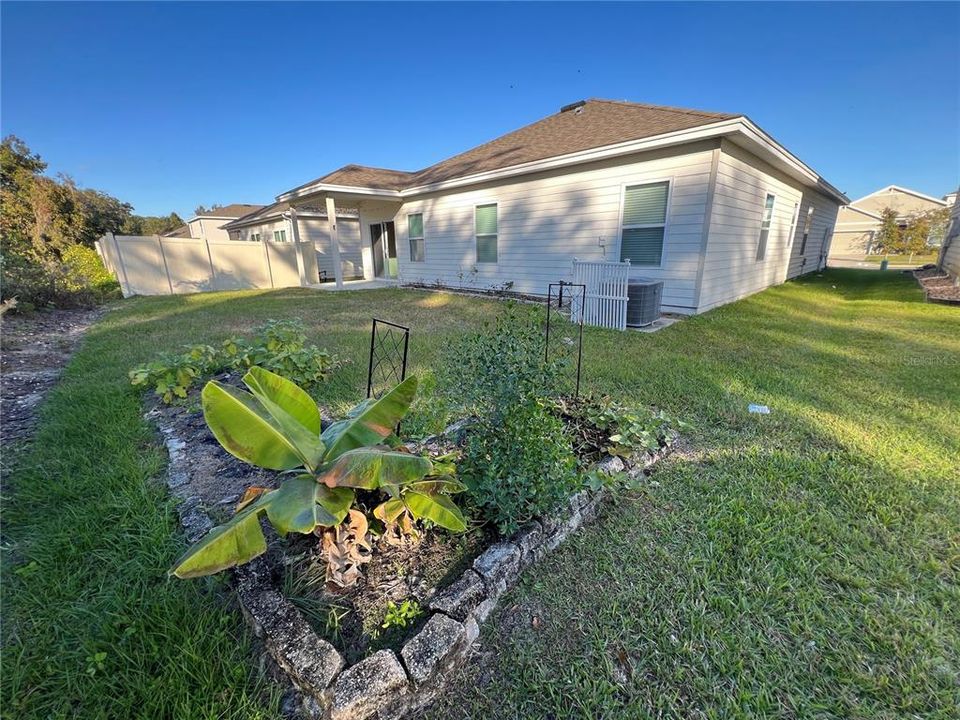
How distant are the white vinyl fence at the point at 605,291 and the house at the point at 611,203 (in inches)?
65.8

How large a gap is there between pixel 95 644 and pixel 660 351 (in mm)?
5634

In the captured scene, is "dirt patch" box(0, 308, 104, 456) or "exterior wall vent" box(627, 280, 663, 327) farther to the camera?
"exterior wall vent" box(627, 280, 663, 327)

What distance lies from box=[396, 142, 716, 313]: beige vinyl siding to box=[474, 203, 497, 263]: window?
0.15 metres

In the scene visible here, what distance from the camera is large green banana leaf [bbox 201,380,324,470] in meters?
1.42

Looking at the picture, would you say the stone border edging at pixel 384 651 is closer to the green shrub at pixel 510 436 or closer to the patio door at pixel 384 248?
the green shrub at pixel 510 436

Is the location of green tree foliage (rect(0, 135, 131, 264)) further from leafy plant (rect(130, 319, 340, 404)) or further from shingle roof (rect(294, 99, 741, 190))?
leafy plant (rect(130, 319, 340, 404))

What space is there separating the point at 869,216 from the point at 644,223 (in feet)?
140

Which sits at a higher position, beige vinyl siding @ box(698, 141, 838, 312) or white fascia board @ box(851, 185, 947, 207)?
white fascia board @ box(851, 185, 947, 207)

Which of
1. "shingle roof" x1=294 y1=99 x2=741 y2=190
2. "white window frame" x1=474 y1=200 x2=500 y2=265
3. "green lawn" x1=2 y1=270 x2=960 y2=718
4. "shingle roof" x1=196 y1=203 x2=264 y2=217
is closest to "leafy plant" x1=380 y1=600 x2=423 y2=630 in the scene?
"green lawn" x1=2 y1=270 x2=960 y2=718

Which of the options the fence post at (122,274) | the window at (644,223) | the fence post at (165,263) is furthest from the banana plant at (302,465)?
the fence post at (165,263)

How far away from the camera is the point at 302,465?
5.29ft

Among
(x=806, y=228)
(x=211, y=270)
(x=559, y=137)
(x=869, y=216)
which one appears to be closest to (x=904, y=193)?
(x=869, y=216)

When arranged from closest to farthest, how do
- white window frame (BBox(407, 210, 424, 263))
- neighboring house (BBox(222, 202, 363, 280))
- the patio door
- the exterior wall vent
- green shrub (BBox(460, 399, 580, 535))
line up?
1. green shrub (BBox(460, 399, 580, 535))
2. the exterior wall vent
3. white window frame (BBox(407, 210, 424, 263))
4. the patio door
5. neighboring house (BBox(222, 202, 363, 280))

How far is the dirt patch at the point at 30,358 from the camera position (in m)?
3.41
